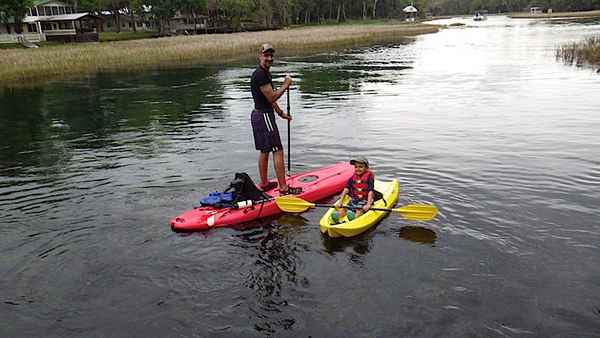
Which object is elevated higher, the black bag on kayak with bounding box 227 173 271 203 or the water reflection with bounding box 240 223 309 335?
the black bag on kayak with bounding box 227 173 271 203

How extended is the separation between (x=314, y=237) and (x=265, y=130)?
7.08 feet

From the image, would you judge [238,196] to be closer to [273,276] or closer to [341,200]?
[341,200]

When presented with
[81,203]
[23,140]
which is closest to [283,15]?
[23,140]

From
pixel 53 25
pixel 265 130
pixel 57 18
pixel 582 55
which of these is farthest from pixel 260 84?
pixel 53 25

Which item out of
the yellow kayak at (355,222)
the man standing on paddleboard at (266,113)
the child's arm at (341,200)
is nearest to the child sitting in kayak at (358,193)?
the child's arm at (341,200)

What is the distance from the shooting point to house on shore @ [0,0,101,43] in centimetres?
6406

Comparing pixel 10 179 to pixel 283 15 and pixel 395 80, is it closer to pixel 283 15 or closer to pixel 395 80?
pixel 395 80

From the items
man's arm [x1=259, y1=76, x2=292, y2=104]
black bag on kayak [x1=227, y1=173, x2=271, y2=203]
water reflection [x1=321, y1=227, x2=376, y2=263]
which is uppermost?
man's arm [x1=259, y1=76, x2=292, y2=104]

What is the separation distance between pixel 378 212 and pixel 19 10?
208ft

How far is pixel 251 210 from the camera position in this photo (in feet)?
27.5

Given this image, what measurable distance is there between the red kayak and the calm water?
0.19m

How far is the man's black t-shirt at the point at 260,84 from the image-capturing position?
26.5ft

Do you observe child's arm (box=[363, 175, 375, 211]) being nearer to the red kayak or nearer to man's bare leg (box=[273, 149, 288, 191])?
the red kayak

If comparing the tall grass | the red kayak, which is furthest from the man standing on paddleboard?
the tall grass
